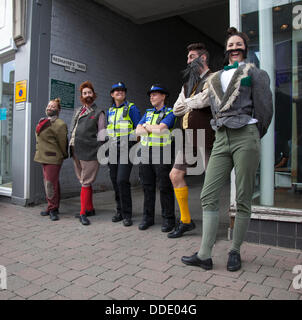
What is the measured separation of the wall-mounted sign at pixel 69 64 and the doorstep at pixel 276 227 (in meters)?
4.48

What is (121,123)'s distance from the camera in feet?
14.1

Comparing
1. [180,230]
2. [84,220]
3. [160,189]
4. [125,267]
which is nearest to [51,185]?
[84,220]

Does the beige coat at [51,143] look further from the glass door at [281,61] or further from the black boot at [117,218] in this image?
the glass door at [281,61]

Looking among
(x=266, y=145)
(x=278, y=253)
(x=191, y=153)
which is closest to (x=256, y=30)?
(x=266, y=145)

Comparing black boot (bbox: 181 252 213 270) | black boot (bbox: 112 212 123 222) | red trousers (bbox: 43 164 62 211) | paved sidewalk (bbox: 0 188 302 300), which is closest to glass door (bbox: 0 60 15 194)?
red trousers (bbox: 43 164 62 211)

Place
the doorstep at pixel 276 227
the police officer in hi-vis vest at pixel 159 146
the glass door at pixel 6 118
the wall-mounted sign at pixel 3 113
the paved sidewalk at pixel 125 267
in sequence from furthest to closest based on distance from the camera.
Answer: the wall-mounted sign at pixel 3 113 → the glass door at pixel 6 118 → the police officer in hi-vis vest at pixel 159 146 → the doorstep at pixel 276 227 → the paved sidewalk at pixel 125 267

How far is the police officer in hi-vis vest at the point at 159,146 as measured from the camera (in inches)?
152

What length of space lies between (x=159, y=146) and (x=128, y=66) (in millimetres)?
4725

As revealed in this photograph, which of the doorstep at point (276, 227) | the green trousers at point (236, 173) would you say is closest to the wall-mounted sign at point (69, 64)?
the green trousers at point (236, 173)

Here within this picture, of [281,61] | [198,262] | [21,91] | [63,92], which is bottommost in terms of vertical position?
[198,262]

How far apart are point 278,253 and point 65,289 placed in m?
2.10

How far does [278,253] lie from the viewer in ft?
10.4

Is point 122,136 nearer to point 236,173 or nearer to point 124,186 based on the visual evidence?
point 124,186

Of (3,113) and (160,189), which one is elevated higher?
(3,113)
